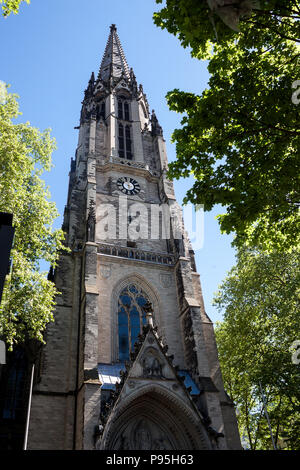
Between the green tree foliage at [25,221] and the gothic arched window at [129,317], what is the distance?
6779 mm

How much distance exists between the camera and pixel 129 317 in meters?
20.4

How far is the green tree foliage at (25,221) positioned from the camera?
1167 cm

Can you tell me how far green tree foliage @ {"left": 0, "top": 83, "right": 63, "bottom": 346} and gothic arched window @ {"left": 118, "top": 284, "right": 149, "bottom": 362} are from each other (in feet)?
22.2

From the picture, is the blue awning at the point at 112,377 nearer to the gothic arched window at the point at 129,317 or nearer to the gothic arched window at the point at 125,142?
the gothic arched window at the point at 129,317

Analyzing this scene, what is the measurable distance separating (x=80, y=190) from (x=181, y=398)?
50.4 feet

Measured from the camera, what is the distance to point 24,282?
1192 cm

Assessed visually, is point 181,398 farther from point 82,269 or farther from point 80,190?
point 80,190

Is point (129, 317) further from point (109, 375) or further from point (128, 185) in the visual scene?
point (128, 185)

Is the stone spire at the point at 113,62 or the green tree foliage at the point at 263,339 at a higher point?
the stone spire at the point at 113,62

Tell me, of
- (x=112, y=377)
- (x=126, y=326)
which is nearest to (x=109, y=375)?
(x=112, y=377)

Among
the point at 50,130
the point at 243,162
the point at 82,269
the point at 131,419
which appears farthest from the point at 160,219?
the point at 243,162

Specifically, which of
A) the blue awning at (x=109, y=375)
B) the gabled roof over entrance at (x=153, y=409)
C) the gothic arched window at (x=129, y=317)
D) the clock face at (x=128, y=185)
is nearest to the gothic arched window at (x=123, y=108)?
the clock face at (x=128, y=185)

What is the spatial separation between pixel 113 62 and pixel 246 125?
3727cm

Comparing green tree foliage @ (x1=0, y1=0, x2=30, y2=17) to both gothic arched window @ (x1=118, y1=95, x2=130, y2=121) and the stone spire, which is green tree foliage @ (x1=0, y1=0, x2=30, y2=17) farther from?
the stone spire
